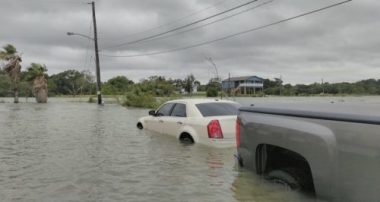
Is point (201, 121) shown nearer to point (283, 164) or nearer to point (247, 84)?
point (283, 164)

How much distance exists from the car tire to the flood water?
0.45 ft

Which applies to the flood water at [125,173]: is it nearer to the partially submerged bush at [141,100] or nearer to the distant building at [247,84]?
the partially submerged bush at [141,100]

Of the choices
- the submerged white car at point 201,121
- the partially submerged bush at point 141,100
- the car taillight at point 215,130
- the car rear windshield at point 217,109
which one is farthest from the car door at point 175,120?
the partially submerged bush at point 141,100

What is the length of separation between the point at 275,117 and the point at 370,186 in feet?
5.39

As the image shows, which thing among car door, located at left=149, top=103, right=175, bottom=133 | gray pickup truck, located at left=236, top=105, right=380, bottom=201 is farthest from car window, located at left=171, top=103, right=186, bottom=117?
gray pickup truck, located at left=236, top=105, right=380, bottom=201

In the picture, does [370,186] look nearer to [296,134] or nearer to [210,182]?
[296,134]

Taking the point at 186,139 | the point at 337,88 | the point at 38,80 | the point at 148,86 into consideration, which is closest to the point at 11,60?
the point at 38,80

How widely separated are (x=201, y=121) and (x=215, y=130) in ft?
1.75

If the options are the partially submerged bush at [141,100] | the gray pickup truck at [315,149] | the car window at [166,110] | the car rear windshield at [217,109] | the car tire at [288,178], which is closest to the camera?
the gray pickup truck at [315,149]

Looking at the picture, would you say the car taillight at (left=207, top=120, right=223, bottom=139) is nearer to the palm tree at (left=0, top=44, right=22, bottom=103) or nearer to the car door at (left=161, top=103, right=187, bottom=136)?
the car door at (left=161, top=103, right=187, bottom=136)

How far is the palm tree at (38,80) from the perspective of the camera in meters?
53.4

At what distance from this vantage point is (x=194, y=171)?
9117 mm

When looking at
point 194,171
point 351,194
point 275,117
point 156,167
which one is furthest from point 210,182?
point 351,194

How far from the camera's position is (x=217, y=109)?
1208cm
